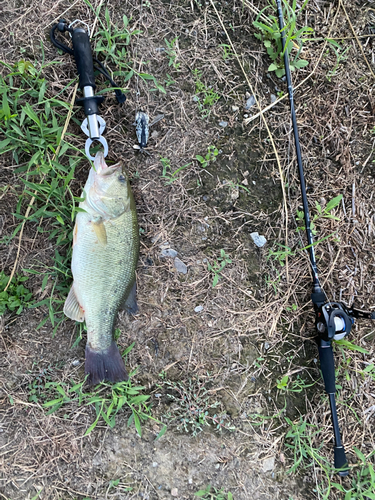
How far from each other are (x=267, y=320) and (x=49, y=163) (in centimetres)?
199

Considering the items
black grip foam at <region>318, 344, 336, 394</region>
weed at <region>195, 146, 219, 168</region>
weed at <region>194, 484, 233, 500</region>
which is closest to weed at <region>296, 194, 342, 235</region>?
weed at <region>195, 146, 219, 168</region>

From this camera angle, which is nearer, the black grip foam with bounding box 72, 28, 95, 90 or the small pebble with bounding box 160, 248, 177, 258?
the black grip foam with bounding box 72, 28, 95, 90

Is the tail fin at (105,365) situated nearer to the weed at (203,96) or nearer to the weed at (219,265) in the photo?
the weed at (219,265)

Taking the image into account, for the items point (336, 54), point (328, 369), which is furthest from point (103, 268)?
point (336, 54)

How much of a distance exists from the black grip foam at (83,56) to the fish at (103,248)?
50 cm

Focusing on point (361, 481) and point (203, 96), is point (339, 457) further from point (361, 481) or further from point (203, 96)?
point (203, 96)

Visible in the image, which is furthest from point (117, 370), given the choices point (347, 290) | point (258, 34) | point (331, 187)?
point (258, 34)

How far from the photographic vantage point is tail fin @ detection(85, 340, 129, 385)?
2297mm

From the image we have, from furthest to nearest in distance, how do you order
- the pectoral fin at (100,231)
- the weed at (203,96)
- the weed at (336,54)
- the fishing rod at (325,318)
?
1. the weed at (336,54)
2. the weed at (203,96)
3. the fishing rod at (325,318)
4. the pectoral fin at (100,231)

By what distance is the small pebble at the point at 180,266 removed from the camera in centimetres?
253

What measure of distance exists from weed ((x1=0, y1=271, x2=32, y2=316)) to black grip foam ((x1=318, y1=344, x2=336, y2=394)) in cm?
220

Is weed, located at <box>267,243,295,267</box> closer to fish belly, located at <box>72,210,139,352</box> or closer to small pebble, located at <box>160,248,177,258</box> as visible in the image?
small pebble, located at <box>160,248,177,258</box>

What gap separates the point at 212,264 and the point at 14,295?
58.4 inches

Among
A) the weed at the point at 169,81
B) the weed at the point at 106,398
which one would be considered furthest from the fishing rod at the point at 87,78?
the weed at the point at 106,398
